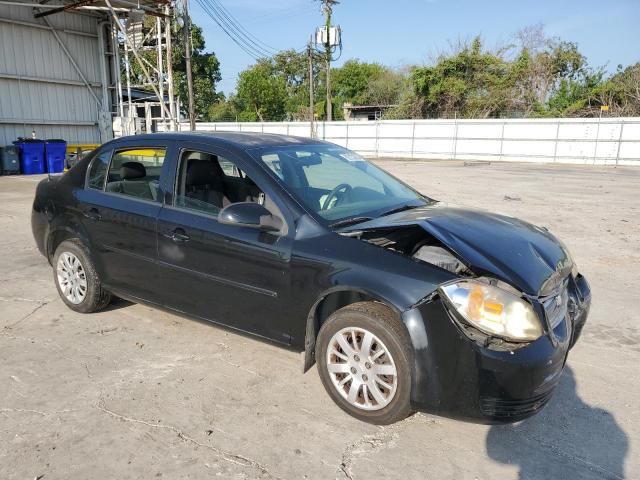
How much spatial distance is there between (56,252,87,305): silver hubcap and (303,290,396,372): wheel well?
7.55 feet

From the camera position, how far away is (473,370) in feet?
8.36

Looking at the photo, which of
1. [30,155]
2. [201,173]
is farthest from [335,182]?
[30,155]

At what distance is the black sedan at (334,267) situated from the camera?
2598 millimetres

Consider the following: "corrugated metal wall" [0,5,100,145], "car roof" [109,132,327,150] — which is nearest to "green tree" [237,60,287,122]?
"corrugated metal wall" [0,5,100,145]

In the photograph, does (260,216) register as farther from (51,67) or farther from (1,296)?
(51,67)

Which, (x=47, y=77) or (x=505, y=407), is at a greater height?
(x=47, y=77)

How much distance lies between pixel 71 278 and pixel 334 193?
2508 millimetres

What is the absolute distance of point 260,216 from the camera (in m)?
Result: 3.20

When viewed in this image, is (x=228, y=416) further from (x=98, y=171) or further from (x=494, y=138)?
(x=494, y=138)

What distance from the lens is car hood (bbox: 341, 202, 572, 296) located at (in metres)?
2.78

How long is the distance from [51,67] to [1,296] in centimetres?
1714

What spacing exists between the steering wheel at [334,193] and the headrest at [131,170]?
1.58 m

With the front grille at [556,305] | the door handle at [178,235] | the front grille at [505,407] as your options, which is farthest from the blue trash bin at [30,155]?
the front grille at [505,407]

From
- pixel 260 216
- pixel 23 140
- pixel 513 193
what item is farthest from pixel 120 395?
pixel 23 140
